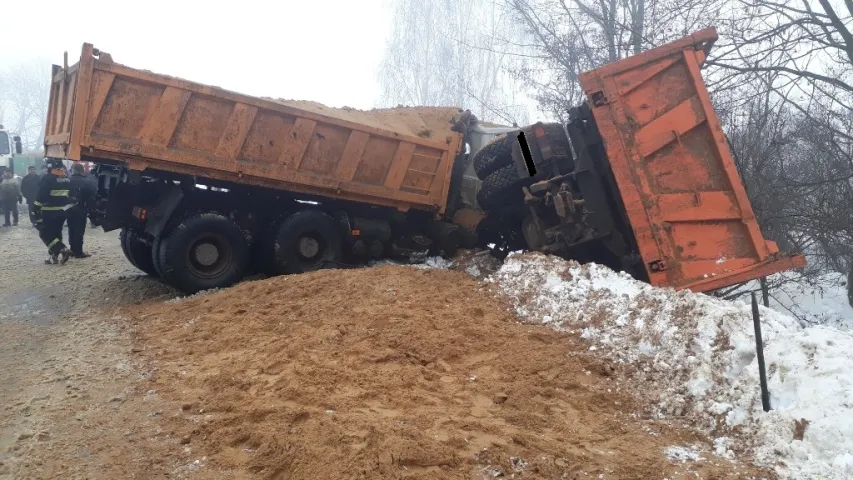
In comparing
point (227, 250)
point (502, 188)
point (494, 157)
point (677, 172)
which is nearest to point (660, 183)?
point (677, 172)

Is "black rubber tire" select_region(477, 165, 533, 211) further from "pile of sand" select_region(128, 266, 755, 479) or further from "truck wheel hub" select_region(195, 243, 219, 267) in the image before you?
"truck wheel hub" select_region(195, 243, 219, 267)

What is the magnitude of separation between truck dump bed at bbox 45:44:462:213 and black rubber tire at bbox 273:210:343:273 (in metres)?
0.33

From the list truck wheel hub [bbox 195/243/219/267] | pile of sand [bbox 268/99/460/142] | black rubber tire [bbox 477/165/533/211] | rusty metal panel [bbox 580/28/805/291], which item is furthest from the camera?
pile of sand [bbox 268/99/460/142]

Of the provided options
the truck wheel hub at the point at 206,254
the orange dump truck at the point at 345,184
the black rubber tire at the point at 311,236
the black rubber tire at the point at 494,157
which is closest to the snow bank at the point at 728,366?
the orange dump truck at the point at 345,184

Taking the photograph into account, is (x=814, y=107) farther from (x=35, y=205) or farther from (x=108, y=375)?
(x=35, y=205)

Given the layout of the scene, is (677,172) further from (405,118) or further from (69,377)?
(69,377)

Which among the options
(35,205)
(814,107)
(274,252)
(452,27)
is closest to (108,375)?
(274,252)

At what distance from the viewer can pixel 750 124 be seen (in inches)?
383

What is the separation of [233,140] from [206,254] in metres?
1.30

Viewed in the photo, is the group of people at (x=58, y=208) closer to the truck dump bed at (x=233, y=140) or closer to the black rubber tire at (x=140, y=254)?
the black rubber tire at (x=140, y=254)

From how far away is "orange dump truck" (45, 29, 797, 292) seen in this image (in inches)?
246

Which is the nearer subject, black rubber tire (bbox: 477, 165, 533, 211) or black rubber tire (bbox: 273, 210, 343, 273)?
black rubber tire (bbox: 477, 165, 533, 211)

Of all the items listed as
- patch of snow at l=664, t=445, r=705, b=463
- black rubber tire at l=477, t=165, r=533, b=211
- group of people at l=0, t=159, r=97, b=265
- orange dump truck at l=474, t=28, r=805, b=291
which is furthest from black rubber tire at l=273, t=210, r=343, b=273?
patch of snow at l=664, t=445, r=705, b=463

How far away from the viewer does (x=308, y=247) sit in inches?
330
